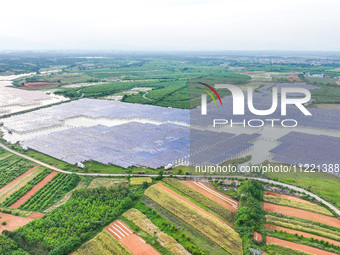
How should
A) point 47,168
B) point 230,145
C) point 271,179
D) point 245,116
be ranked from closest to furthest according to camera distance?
point 271,179
point 47,168
point 230,145
point 245,116

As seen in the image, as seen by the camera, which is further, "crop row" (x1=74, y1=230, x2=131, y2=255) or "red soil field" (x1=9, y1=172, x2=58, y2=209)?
"red soil field" (x1=9, y1=172, x2=58, y2=209)

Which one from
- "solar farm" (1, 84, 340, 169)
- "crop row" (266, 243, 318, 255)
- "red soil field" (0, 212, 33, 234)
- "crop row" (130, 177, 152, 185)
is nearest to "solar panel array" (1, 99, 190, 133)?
"solar farm" (1, 84, 340, 169)

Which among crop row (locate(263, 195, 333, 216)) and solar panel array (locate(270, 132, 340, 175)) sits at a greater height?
solar panel array (locate(270, 132, 340, 175))

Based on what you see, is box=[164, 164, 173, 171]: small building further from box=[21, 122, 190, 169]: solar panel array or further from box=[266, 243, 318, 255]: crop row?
box=[266, 243, 318, 255]: crop row

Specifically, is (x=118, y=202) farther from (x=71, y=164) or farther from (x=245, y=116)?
(x=245, y=116)

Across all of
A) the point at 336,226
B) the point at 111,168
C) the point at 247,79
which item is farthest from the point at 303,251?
the point at 247,79

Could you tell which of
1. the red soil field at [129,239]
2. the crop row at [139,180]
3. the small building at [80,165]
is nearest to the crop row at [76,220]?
the red soil field at [129,239]

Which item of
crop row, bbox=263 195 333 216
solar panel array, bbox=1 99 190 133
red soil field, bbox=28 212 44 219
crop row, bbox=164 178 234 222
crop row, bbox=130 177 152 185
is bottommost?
red soil field, bbox=28 212 44 219
